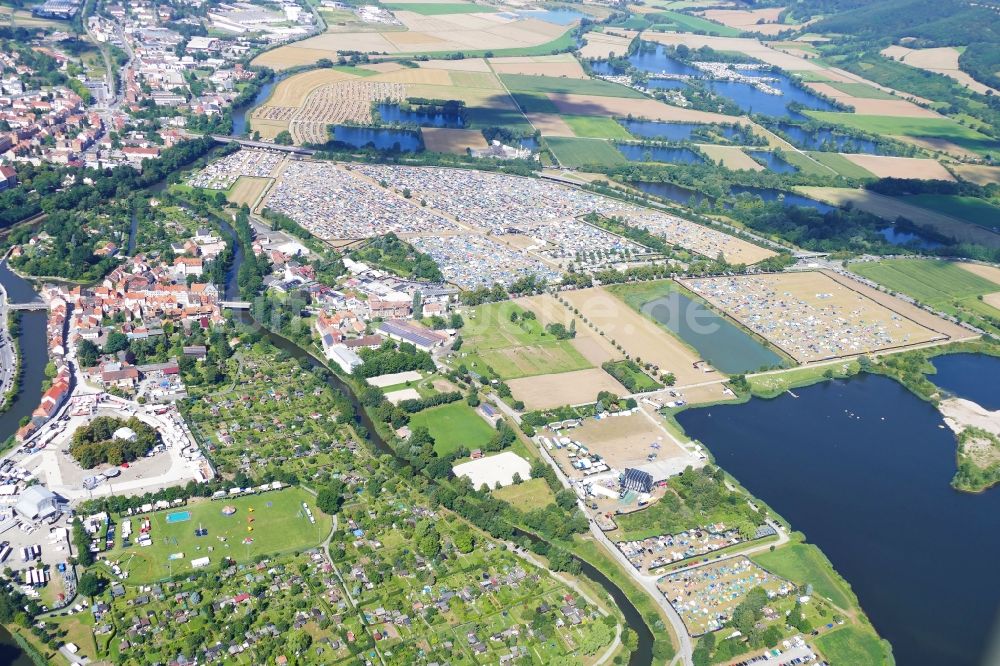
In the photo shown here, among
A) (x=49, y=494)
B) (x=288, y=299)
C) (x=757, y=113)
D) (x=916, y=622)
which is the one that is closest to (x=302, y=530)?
(x=49, y=494)

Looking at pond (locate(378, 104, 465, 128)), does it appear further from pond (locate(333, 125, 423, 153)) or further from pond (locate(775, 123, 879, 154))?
pond (locate(775, 123, 879, 154))

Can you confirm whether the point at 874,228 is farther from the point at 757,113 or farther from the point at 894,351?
the point at 757,113

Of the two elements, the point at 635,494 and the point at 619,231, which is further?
the point at 619,231

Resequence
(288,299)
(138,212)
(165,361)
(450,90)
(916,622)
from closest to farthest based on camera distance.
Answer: (916,622) → (165,361) → (288,299) → (138,212) → (450,90)

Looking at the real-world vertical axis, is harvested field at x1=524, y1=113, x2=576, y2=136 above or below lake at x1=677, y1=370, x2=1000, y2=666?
above

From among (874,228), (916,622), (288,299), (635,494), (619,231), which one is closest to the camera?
(916,622)

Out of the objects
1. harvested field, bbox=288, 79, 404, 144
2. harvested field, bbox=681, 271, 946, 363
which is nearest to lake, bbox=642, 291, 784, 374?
harvested field, bbox=681, 271, 946, 363

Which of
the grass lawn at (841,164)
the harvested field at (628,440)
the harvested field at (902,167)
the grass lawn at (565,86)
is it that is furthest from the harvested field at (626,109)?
the harvested field at (628,440)
